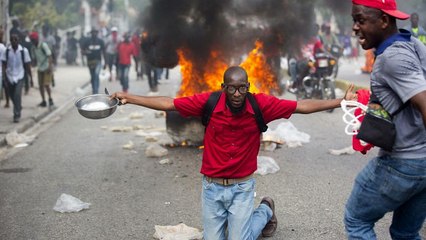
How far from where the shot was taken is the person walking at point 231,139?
3568 millimetres

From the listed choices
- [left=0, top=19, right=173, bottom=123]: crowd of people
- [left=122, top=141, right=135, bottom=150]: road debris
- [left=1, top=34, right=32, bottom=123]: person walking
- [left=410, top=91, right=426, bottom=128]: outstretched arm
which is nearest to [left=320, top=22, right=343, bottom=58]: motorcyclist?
[left=0, top=19, right=173, bottom=123]: crowd of people

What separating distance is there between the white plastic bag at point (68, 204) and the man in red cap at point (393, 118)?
3157 mm

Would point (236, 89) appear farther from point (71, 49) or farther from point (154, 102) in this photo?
point (71, 49)

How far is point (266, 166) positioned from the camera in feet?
21.6

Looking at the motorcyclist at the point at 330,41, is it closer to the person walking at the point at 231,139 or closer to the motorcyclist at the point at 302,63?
the motorcyclist at the point at 302,63

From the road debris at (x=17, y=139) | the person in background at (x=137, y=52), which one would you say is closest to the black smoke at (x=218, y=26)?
the road debris at (x=17, y=139)

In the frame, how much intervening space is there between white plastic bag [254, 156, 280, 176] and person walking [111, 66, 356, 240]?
2.81 meters

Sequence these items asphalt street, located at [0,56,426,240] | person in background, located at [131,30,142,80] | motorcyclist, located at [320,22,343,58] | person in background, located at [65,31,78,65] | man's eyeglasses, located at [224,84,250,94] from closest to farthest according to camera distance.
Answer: man's eyeglasses, located at [224,84,250,94]
asphalt street, located at [0,56,426,240]
motorcyclist, located at [320,22,343,58]
person in background, located at [131,30,142,80]
person in background, located at [65,31,78,65]

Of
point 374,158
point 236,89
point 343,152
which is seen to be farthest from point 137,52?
point 374,158

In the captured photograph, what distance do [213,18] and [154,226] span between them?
17.7ft

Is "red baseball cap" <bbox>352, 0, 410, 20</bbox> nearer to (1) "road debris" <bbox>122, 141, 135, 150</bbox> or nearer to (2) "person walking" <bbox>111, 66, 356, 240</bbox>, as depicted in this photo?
(2) "person walking" <bbox>111, 66, 356, 240</bbox>

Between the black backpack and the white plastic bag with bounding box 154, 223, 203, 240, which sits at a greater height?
the black backpack

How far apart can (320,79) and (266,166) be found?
605 centimetres

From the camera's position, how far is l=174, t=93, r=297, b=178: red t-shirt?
3.58 meters
